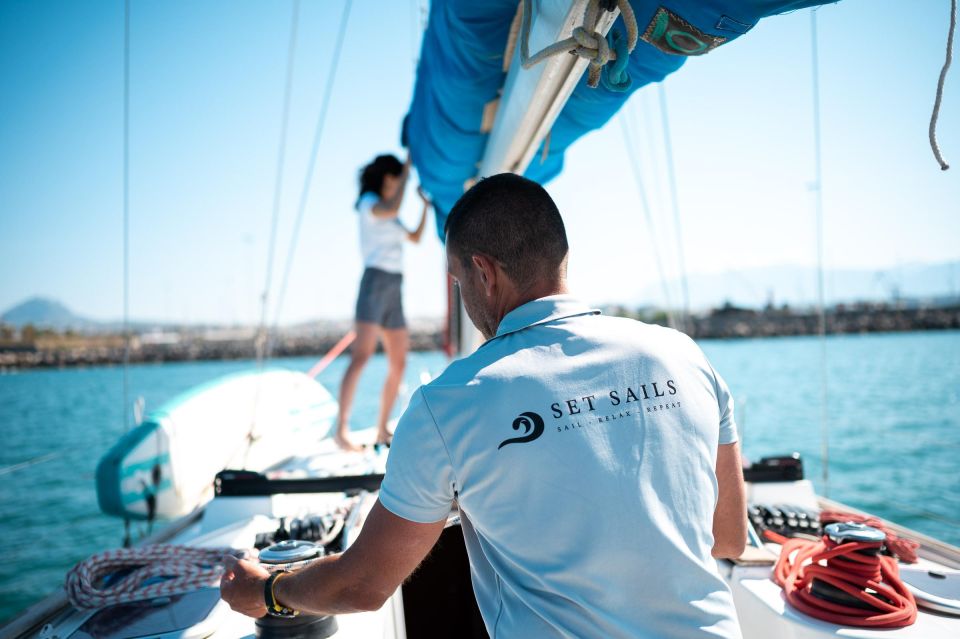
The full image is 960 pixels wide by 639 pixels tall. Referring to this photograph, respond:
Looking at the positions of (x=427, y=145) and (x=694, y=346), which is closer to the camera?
(x=694, y=346)

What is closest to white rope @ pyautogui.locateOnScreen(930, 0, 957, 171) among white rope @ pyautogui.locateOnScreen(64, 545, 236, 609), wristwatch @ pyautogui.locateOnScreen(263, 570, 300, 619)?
wristwatch @ pyautogui.locateOnScreen(263, 570, 300, 619)

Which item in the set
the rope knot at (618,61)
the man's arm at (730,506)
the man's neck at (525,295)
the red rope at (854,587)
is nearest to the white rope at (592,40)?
the rope knot at (618,61)

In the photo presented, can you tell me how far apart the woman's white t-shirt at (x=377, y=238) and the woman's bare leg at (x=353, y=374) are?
0.31 metres

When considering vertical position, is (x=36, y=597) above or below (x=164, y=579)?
below

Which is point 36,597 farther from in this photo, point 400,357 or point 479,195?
point 479,195

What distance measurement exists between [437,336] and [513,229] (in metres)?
43.3

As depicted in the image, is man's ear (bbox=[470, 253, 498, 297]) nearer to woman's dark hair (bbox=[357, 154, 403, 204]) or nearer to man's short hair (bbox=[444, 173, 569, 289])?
man's short hair (bbox=[444, 173, 569, 289])

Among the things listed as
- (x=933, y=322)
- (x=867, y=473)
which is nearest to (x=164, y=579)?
(x=867, y=473)

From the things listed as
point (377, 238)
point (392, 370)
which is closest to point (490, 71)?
point (377, 238)

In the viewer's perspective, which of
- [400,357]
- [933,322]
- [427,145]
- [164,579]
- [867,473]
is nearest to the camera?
[164,579]

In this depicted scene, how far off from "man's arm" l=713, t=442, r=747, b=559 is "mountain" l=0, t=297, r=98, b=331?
22.6 ft

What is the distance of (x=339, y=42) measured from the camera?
10.5ft

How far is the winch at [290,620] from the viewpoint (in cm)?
96

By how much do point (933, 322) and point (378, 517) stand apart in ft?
189
